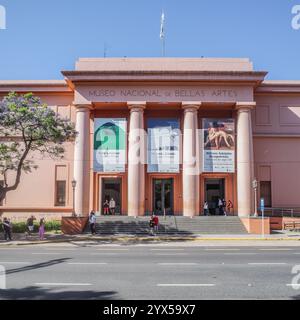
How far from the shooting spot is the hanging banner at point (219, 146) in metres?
32.1

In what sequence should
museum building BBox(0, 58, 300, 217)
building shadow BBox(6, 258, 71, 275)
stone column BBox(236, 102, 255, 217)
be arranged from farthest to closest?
museum building BBox(0, 58, 300, 217) < stone column BBox(236, 102, 255, 217) < building shadow BBox(6, 258, 71, 275)

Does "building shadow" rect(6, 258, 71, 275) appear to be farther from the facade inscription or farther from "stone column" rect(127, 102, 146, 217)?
the facade inscription

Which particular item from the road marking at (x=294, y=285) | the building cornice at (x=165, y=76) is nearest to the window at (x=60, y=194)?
the building cornice at (x=165, y=76)

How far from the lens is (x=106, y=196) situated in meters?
34.9

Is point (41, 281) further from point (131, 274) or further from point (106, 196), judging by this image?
point (106, 196)

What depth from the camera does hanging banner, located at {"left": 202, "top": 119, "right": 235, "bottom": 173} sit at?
3212cm

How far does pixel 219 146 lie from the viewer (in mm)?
32250

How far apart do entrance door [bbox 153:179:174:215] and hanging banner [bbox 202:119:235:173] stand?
14.7 ft

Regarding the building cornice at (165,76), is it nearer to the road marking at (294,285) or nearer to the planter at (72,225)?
the planter at (72,225)

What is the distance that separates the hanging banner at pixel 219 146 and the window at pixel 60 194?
41.8ft

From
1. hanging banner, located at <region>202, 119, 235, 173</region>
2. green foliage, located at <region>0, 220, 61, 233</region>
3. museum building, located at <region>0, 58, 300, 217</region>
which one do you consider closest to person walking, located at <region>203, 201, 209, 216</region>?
museum building, located at <region>0, 58, 300, 217</region>

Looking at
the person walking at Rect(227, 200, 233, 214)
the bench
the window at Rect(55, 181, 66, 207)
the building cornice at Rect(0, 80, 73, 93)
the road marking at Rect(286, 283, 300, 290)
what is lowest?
the bench

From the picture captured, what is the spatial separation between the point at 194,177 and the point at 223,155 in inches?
128

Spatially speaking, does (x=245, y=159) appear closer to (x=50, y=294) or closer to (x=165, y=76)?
(x=165, y=76)
